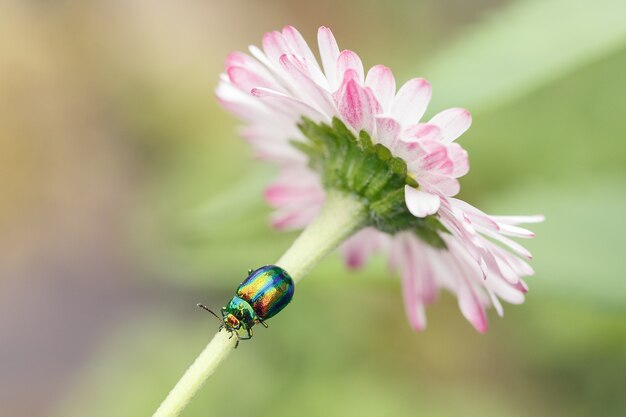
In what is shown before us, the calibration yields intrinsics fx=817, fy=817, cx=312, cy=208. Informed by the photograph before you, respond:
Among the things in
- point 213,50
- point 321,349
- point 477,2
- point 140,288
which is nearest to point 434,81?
point 321,349

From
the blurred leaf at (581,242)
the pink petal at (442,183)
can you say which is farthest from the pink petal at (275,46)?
the blurred leaf at (581,242)

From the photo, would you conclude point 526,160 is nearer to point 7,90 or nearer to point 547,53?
point 547,53

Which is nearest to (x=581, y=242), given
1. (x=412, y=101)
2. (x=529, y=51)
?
(x=529, y=51)

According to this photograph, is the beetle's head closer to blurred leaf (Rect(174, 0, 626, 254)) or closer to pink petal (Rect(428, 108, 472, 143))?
pink petal (Rect(428, 108, 472, 143))

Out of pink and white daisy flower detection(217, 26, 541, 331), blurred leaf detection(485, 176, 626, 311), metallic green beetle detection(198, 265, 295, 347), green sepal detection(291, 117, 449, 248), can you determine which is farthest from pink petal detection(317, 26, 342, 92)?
blurred leaf detection(485, 176, 626, 311)

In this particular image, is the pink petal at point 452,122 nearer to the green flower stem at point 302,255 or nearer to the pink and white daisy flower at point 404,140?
the pink and white daisy flower at point 404,140

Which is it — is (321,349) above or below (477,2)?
below

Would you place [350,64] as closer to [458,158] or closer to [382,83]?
[382,83]
